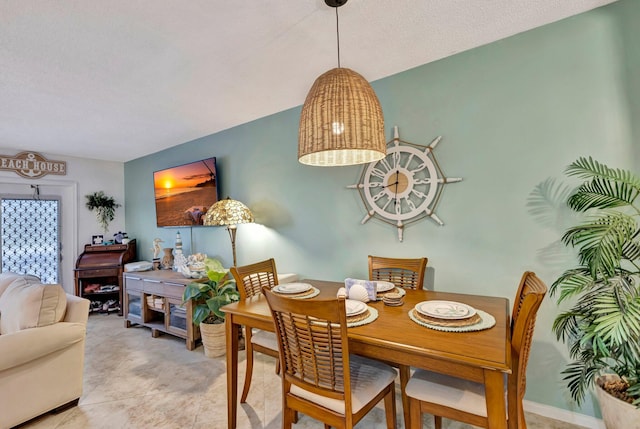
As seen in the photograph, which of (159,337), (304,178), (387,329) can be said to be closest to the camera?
(387,329)

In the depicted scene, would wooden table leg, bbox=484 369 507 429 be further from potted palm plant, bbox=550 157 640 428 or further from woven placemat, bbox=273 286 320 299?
woven placemat, bbox=273 286 320 299

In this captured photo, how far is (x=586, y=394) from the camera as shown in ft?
5.77

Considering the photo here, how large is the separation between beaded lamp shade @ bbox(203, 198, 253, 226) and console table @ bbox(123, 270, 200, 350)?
28.5 inches

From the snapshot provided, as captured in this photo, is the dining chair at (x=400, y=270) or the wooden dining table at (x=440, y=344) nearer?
the wooden dining table at (x=440, y=344)

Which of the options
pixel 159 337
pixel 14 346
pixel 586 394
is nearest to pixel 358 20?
pixel 586 394

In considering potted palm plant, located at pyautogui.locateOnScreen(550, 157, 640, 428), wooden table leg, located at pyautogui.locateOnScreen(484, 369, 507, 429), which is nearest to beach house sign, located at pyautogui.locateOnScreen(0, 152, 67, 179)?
wooden table leg, located at pyautogui.locateOnScreen(484, 369, 507, 429)

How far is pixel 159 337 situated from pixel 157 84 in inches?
109

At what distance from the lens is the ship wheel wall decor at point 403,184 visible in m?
2.25

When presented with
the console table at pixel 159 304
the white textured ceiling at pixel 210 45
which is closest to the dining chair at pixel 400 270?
A: the white textured ceiling at pixel 210 45

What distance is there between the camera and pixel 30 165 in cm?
424

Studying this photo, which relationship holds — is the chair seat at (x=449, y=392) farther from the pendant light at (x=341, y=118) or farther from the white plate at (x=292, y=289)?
the pendant light at (x=341, y=118)

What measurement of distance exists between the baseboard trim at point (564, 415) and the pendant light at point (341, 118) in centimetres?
197

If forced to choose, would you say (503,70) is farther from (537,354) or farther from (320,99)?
(537,354)

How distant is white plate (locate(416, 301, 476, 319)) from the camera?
1.37 metres
